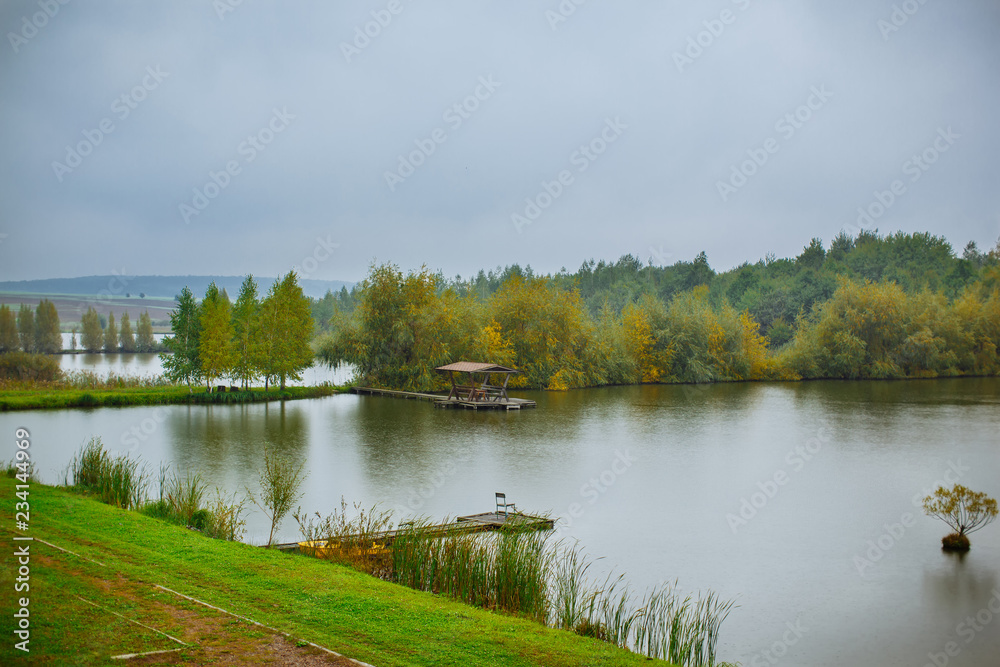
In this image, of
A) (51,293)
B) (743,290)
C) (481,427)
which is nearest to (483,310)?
(481,427)

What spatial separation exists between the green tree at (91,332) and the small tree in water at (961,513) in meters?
48.9

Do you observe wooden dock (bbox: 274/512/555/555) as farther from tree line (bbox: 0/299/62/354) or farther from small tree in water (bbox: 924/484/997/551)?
tree line (bbox: 0/299/62/354)

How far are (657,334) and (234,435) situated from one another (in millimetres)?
26811

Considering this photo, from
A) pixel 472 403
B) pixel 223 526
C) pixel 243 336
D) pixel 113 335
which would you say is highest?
pixel 113 335

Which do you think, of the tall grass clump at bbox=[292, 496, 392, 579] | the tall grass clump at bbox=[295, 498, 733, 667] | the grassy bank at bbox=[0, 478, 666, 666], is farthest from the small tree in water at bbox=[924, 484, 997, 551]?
the tall grass clump at bbox=[292, 496, 392, 579]

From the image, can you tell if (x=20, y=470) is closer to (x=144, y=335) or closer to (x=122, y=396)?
(x=122, y=396)

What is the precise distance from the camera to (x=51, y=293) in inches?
1518

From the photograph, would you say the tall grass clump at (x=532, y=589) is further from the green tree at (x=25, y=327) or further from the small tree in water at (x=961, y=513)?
the green tree at (x=25, y=327)

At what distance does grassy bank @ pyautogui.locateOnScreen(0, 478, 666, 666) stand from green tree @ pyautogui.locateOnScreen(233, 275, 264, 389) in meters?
22.4

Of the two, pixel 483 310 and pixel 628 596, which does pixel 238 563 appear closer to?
pixel 628 596

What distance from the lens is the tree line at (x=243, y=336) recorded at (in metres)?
29.3

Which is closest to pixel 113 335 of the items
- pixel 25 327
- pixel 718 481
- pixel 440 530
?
pixel 25 327

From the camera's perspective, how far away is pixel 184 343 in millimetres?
29859

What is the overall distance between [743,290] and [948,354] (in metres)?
24.8
